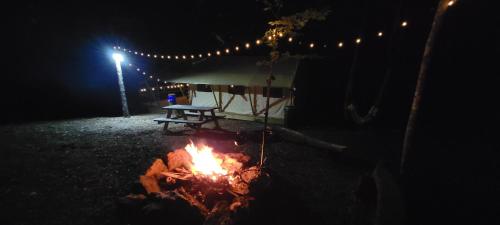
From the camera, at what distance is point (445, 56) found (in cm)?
1542

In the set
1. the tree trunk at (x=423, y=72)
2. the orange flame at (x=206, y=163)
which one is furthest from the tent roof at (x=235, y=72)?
the tree trunk at (x=423, y=72)

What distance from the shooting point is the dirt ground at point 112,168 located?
4.88 meters

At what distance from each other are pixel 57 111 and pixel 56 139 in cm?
778

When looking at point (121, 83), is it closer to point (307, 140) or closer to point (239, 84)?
point (239, 84)

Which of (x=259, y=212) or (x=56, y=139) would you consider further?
(x=56, y=139)

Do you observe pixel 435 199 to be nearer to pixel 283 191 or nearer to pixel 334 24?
pixel 283 191

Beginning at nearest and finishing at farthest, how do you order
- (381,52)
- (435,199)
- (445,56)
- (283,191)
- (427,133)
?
1. (283,191)
2. (435,199)
3. (427,133)
4. (445,56)
5. (381,52)

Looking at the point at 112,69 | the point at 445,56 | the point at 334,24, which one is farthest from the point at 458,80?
the point at 112,69

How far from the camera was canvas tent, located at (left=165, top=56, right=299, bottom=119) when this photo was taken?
13133mm

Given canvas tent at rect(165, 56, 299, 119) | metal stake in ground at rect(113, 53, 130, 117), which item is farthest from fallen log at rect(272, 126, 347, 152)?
metal stake in ground at rect(113, 53, 130, 117)

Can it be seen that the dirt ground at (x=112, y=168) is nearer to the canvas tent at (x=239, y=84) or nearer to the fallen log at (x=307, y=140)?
the fallen log at (x=307, y=140)

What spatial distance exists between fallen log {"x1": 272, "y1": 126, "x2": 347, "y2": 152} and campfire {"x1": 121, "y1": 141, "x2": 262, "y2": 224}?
2891mm

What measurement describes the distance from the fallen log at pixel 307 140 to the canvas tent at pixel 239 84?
2690mm

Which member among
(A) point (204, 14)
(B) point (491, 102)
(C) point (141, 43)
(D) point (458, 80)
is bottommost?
(B) point (491, 102)
